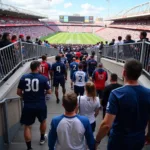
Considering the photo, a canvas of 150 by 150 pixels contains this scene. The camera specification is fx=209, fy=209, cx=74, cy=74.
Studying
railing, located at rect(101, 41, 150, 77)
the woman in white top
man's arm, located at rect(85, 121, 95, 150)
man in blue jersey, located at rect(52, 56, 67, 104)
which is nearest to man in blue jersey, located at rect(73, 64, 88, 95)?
man in blue jersey, located at rect(52, 56, 67, 104)

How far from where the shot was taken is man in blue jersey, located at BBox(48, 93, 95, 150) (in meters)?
2.61

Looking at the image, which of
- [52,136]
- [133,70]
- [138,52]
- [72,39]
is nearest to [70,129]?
[52,136]

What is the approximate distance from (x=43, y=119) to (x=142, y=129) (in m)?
2.37

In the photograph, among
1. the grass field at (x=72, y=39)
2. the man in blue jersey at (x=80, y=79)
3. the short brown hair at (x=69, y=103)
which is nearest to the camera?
the short brown hair at (x=69, y=103)

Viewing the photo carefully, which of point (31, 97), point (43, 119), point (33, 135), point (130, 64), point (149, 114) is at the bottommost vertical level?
point (33, 135)

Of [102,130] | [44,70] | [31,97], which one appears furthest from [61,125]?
[44,70]

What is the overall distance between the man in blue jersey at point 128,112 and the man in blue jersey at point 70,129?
0.73 ft

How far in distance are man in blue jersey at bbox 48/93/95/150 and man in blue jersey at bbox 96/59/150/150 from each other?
0.22m

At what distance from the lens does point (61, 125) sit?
102 inches

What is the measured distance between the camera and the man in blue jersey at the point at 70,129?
2605mm

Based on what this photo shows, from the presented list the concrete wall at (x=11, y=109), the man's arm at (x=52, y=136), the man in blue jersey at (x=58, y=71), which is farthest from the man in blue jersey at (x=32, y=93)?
the man in blue jersey at (x=58, y=71)

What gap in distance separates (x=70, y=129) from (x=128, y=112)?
2.44ft

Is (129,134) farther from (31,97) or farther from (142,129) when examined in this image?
(31,97)

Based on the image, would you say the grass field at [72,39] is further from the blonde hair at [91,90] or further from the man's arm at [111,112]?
the man's arm at [111,112]
